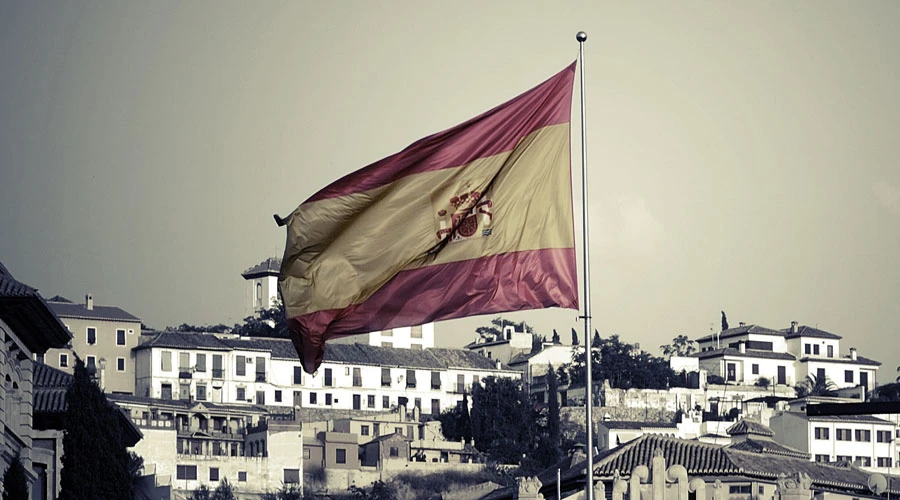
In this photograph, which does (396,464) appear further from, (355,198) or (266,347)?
(355,198)

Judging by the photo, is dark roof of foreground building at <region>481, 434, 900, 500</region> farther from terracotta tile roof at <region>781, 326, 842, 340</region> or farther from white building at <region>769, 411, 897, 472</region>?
terracotta tile roof at <region>781, 326, 842, 340</region>

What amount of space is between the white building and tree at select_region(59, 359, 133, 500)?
68.1m

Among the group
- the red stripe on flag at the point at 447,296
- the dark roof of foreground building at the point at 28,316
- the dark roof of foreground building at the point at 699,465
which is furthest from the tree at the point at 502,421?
the red stripe on flag at the point at 447,296

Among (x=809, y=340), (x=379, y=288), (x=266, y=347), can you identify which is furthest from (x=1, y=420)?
(x=809, y=340)

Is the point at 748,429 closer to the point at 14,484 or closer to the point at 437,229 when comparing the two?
the point at 14,484

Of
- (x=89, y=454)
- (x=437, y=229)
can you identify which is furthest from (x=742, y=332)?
(x=437, y=229)

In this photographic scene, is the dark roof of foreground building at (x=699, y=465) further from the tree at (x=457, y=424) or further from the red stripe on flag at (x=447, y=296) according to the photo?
the tree at (x=457, y=424)

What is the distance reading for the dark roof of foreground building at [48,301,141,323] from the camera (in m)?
128

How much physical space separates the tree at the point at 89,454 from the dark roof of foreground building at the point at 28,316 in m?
1.23

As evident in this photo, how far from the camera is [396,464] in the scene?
110062mm

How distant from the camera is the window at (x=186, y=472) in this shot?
10350cm

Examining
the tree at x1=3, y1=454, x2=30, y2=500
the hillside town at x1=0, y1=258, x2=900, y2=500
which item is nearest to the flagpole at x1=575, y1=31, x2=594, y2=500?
the tree at x1=3, y1=454, x2=30, y2=500

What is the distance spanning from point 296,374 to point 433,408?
12556 mm

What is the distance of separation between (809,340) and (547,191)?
450ft
